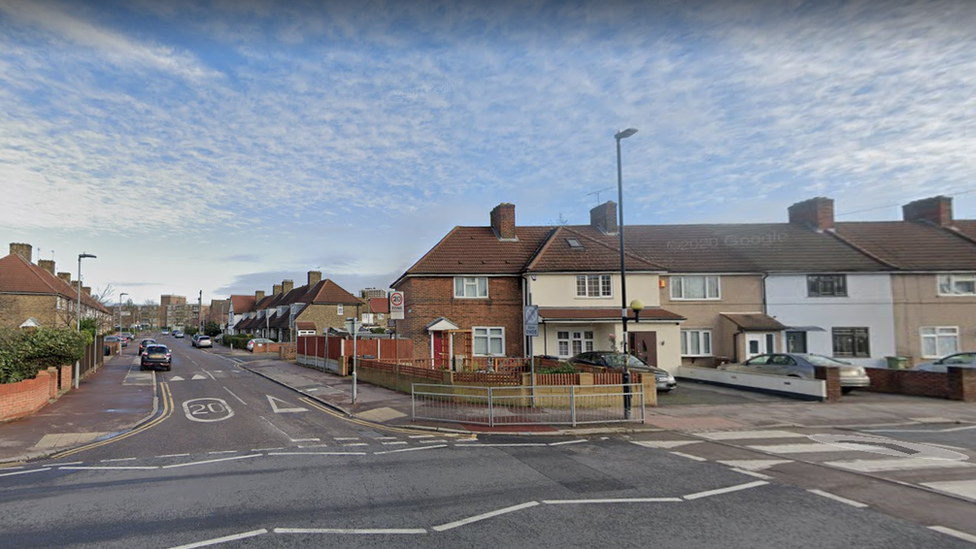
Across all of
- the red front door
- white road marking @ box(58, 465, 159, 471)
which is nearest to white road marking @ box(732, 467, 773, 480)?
white road marking @ box(58, 465, 159, 471)

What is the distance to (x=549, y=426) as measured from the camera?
13.3 meters

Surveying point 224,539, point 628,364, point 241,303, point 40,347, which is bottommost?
point 224,539

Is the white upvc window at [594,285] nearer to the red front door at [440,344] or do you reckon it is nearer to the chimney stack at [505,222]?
the chimney stack at [505,222]

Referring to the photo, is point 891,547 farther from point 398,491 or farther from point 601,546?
point 398,491

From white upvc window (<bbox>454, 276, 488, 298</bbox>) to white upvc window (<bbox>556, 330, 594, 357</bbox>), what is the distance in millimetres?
4970

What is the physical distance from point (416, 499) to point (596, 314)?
66.2 ft

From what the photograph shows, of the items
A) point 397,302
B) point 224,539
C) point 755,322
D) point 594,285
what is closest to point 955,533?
point 224,539

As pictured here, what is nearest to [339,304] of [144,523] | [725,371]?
[725,371]

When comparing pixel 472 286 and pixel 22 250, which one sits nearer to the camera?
pixel 472 286

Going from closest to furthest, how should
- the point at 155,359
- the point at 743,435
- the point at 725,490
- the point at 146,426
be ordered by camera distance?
the point at 725,490, the point at 743,435, the point at 146,426, the point at 155,359

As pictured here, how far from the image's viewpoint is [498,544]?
5688 mm

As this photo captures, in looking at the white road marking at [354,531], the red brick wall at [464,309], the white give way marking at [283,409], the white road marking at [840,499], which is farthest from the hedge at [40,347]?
the white road marking at [840,499]

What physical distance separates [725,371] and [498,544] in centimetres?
1928

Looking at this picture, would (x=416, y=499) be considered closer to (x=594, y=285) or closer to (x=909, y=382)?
(x=909, y=382)
